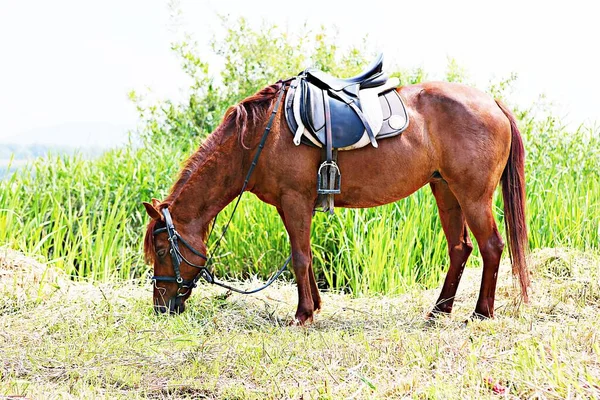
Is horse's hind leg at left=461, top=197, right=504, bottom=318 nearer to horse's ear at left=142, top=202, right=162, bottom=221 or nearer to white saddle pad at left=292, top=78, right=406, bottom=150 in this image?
white saddle pad at left=292, top=78, right=406, bottom=150

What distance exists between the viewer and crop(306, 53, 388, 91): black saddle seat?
405 centimetres

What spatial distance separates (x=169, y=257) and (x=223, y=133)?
78cm

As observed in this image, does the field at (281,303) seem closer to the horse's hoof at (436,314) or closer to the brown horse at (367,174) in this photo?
the horse's hoof at (436,314)

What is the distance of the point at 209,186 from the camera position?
4.03 meters

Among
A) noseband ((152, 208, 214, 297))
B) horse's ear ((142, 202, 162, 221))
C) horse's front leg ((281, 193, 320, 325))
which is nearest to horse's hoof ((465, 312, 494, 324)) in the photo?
horse's front leg ((281, 193, 320, 325))

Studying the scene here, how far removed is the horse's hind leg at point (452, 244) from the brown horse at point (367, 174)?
0.38ft

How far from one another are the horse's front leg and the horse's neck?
35cm

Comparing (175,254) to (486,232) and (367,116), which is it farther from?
(486,232)

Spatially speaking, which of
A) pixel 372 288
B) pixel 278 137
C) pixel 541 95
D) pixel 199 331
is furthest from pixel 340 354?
pixel 541 95

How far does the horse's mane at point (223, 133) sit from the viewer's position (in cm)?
399

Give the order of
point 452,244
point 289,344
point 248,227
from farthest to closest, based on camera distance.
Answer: point 248,227 < point 452,244 < point 289,344

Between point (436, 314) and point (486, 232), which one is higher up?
point (486, 232)

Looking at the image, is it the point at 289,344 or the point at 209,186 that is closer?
the point at 289,344

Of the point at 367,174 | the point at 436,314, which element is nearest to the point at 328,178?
the point at 367,174
